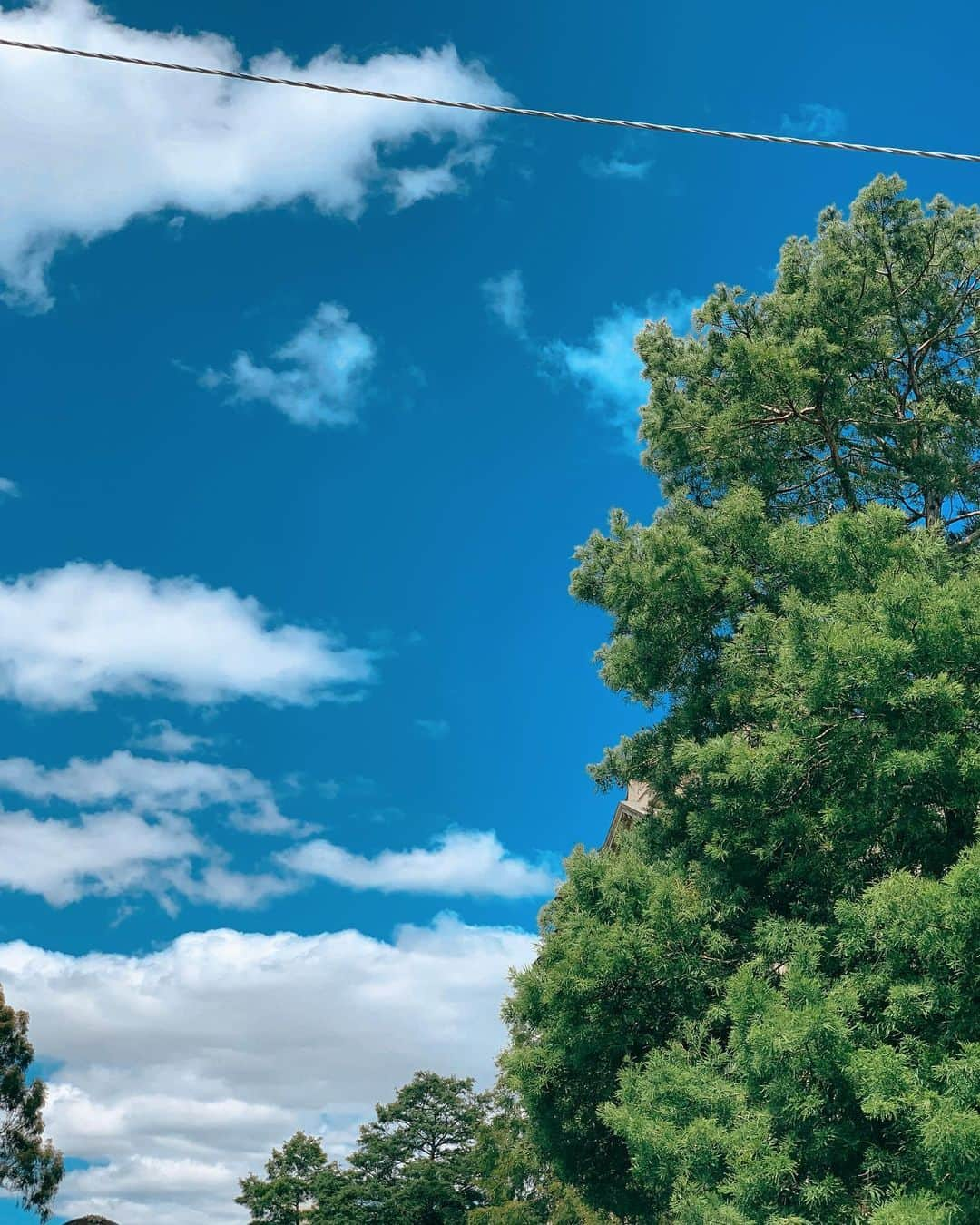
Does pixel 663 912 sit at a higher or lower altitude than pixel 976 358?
lower

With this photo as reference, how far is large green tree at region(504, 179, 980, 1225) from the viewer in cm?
959

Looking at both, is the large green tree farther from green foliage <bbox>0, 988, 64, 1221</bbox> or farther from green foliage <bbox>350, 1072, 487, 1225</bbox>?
green foliage <bbox>350, 1072, 487, 1225</bbox>

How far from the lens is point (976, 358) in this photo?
16.5 meters

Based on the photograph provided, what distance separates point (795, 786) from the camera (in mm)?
11945

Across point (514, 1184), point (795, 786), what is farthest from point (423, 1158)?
point (795, 786)

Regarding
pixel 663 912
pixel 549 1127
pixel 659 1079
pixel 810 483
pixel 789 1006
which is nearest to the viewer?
pixel 789 1006

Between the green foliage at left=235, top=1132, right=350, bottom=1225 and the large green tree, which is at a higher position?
the large green tree

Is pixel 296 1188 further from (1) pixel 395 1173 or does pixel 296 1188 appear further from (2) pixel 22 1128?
(2) pixel 22 1128

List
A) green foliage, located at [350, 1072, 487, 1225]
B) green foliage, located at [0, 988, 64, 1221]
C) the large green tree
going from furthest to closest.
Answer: green foliage, located at [350, 1072, 487, 1225] < green foliage, located at [0, 988, 64, 1221] < the large green tree

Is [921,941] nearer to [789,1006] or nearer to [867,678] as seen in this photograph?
[789,1006]

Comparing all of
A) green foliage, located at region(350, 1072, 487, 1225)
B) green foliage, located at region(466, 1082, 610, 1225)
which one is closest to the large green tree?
green foliage, located at region(466, 1082, 610, 1225)

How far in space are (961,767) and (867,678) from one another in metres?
1.17

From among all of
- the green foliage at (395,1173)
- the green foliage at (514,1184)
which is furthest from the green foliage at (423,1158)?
the green foliage at (514,1184)

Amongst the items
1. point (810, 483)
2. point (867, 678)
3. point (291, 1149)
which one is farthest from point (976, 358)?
point (291, 1149)
